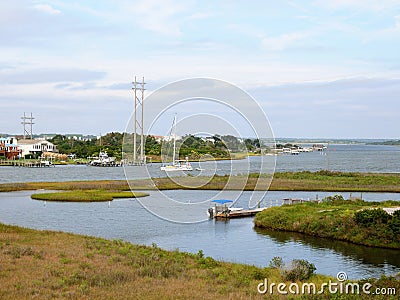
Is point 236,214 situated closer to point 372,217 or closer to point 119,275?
point 372,217

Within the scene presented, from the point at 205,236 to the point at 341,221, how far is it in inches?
333

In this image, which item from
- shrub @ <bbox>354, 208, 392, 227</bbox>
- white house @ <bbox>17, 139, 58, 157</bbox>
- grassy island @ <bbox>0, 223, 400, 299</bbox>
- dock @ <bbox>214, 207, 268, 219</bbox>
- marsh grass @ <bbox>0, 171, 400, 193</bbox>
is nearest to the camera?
grassy island @ <bbox>0, 223, 400, 299</bbox>

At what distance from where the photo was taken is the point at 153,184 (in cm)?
5869

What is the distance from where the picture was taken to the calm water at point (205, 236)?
2461 centimetres

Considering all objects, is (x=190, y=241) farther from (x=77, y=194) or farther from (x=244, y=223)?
(x=77, y=194)

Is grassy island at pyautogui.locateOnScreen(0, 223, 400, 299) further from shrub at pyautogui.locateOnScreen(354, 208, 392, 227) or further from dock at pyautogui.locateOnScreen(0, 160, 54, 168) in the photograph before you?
dock at pyautogui.locateOnScreen(0, 160, 54, 168)

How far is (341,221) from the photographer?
3078cm

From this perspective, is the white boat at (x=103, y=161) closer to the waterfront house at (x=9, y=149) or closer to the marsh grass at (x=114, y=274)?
the waterfront house at (x=9, y=149)

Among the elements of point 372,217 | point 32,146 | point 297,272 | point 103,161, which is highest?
point 32,146

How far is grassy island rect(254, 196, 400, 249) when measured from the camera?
27.8 metres

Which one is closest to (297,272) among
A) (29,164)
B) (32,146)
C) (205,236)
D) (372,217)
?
(372,217)

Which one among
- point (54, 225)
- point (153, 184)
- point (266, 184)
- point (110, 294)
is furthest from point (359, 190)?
point (110, 294)

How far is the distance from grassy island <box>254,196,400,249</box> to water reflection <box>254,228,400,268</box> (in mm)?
537

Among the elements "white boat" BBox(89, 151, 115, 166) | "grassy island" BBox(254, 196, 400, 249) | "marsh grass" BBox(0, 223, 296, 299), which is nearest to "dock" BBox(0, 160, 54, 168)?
"white boat" BBox(89, 151, 115, 166)
